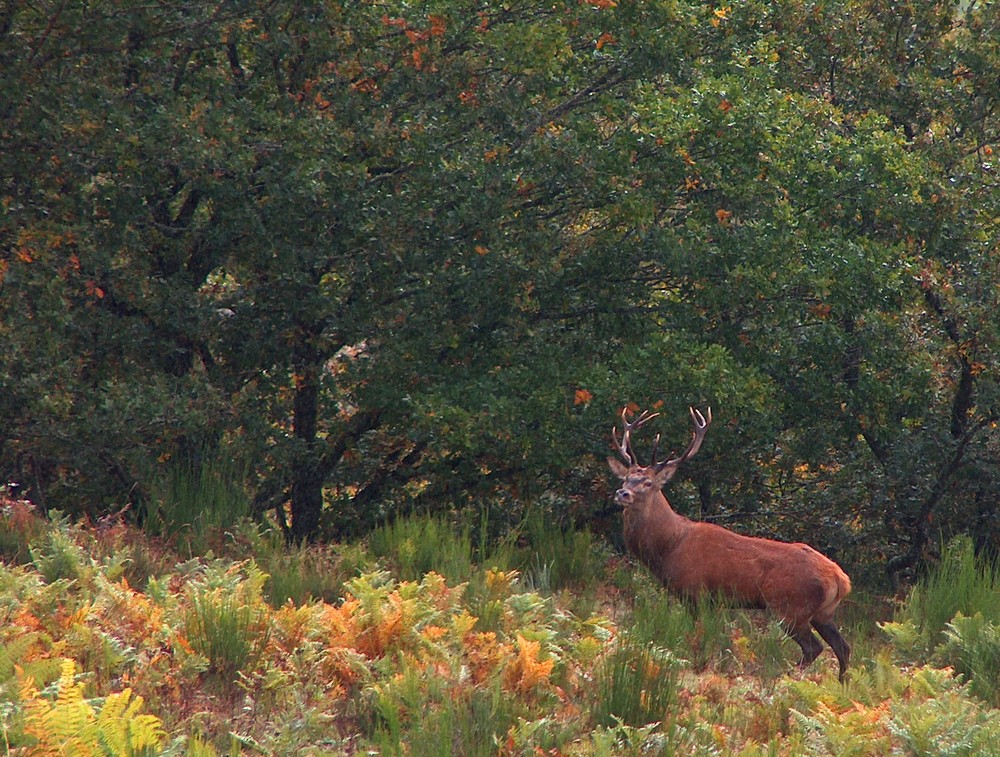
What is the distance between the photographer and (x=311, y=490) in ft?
43.6

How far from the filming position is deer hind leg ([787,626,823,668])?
9.06 metres

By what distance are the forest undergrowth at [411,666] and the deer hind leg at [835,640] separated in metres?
0.10

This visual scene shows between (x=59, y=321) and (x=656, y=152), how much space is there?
16.8 ft

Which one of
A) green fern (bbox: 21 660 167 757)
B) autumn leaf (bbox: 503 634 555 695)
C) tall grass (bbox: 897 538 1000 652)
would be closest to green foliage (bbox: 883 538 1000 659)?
tall grass (bbox: 897 538 1000 652)

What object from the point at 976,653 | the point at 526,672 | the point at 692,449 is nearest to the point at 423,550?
the point at 692,449

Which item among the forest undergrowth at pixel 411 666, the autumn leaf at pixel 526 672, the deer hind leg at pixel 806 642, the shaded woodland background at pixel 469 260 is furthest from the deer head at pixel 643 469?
the autumn leaf at pixel 526 672

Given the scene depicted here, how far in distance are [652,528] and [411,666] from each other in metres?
3.74

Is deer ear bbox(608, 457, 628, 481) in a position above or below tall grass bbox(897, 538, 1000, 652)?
above

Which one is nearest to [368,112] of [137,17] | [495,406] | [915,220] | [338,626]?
[137,17]

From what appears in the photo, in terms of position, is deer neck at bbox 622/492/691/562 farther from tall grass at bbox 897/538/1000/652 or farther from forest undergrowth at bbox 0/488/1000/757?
tall grass at bbox 897/538/1000/652

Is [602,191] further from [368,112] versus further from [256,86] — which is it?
[256,86]

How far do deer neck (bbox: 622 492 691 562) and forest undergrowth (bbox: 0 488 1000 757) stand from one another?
2.73 ft

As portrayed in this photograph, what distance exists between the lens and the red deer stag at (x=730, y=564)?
9.04m

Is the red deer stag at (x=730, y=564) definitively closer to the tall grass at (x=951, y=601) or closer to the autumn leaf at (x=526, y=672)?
the tall grass at (x=951, y=601)
